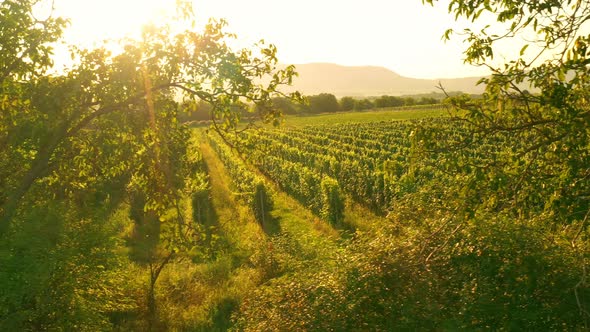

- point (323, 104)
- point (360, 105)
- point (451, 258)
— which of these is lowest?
point (451, 258)

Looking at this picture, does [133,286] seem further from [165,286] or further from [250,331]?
[250,331]

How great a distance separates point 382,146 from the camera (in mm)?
33625

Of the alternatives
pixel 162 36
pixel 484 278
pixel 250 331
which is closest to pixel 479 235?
pixel 484 278

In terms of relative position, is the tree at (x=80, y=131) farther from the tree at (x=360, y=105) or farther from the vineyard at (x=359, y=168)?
the tree at (x=360, y=105)

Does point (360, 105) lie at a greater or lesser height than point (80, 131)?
lesser

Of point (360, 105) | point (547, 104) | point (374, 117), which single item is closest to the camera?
point (547, 104)

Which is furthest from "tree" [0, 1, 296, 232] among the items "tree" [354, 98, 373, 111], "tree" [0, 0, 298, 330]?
"tree" [354, 98, 373, 111]

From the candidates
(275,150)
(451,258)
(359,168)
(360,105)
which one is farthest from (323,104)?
(451,258)

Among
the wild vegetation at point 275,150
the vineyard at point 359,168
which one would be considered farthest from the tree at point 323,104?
the wild vegetation at point 275,150

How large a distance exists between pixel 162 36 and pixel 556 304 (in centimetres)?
633

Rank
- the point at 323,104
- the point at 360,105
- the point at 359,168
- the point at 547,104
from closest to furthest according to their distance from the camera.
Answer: the point at 547,104
the point at 359,168
the point at 323,104
the point at 360,105

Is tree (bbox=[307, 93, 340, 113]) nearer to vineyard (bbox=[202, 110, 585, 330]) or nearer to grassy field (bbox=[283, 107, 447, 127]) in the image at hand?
grassy field (bbox=[283, 107, 447, 127])

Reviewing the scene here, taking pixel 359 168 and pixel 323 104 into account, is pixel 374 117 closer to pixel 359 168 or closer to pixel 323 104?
pixel 323 104

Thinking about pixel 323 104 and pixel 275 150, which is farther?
pixel 323 104
